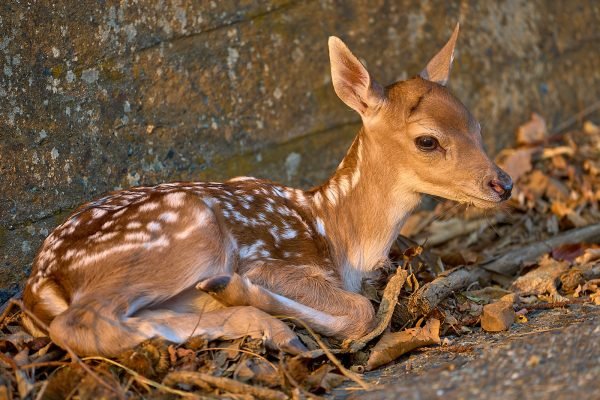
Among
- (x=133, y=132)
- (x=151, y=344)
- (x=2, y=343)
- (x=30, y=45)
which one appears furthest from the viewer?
(x=133, y=132)

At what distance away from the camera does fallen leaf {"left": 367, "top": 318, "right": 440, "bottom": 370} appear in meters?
4.73

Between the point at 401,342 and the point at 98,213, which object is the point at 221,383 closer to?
the point at 401,342

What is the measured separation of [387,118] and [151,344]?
6.70 feet

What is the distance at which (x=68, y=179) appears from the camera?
5684 mm

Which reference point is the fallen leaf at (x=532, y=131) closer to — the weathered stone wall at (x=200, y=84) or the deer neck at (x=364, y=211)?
the weathered stone wall at (x=200, y=84)

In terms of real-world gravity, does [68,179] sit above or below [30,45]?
below

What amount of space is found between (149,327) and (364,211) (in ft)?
5.59

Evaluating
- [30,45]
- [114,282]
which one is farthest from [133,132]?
[114,282]

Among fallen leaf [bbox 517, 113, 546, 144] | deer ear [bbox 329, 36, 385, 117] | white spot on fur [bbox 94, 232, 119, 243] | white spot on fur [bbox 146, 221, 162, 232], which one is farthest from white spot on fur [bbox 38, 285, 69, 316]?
fallen leaf [bbox 517, 113, 546, 144]

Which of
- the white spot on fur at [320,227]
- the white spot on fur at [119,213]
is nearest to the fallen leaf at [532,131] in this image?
the white spot on fur at [320,227]

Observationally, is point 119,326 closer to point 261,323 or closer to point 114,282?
point 114,282

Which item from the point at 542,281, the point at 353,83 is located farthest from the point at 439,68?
the point at 542,281

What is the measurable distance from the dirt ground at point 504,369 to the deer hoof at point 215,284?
32.5 inches

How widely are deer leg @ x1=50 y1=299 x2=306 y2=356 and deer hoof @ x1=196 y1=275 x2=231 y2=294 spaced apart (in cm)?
13
